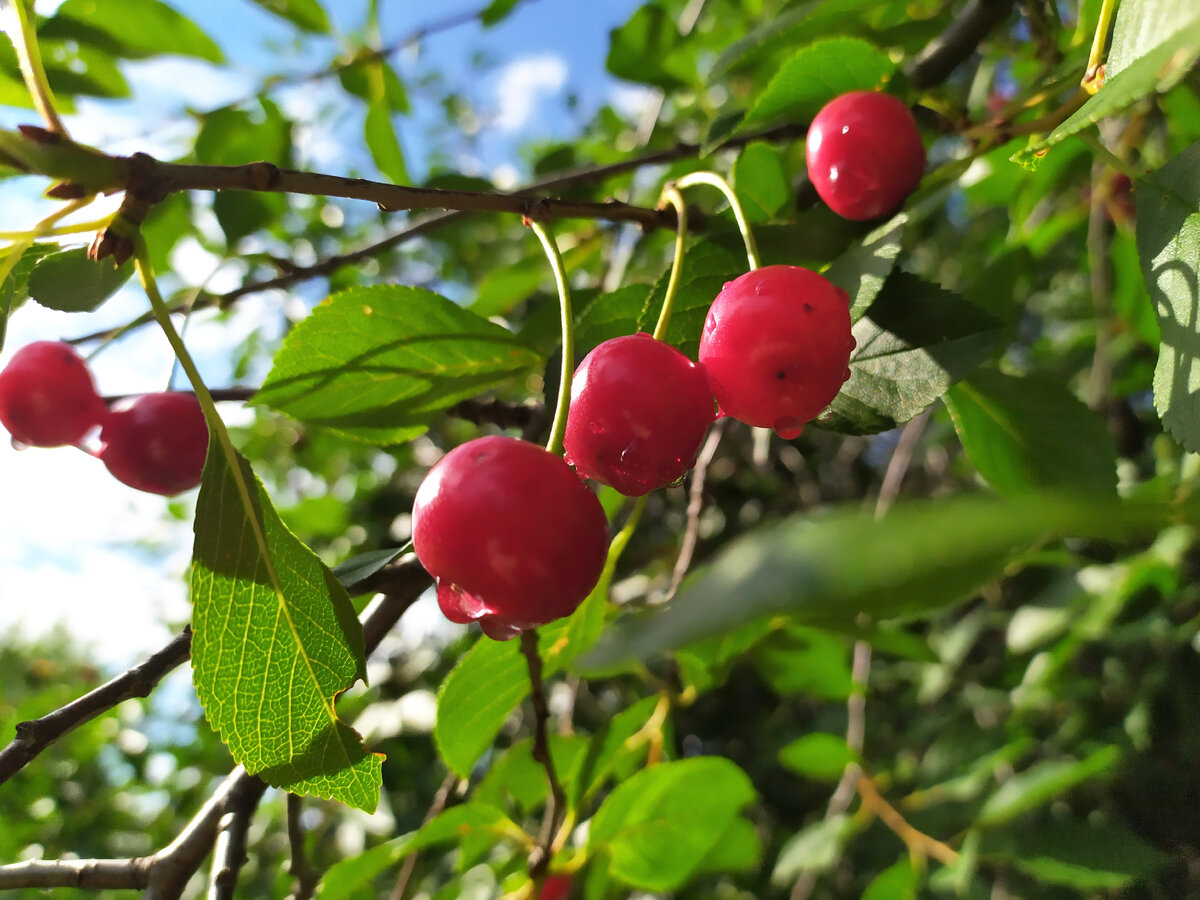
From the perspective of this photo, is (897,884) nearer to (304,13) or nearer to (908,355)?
(908,355)

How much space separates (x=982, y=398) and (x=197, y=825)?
957 millimetres

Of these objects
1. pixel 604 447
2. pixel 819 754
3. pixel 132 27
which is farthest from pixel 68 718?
pixel 819 754

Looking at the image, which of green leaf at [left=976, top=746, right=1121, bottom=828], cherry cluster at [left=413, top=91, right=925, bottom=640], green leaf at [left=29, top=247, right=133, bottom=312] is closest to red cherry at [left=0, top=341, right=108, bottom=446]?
green leaf at [left=29, top=247, right=133, bottom=312]

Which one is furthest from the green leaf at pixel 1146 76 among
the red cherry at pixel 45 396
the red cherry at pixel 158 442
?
the red cherry at pixel 45 396

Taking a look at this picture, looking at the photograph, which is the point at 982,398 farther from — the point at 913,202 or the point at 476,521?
the point at 476,521

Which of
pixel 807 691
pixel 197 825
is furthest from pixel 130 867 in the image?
pixel 807 691

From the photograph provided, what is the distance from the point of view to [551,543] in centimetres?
51

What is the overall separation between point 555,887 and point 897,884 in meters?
0.72

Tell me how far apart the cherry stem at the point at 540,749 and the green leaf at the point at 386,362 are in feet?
0.89

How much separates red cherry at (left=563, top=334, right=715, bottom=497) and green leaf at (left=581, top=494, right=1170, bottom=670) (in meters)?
0.29

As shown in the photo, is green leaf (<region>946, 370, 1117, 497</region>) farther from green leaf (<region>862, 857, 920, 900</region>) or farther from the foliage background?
green leaf (<region>862, 857, 920, 900</region>)

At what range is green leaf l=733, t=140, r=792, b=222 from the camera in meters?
0.98

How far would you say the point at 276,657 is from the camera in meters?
0.69

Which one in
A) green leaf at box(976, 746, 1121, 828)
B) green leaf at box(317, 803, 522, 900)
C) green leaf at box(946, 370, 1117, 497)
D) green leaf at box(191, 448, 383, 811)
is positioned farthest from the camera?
green leaf at box(976, 746, 1121, 828)
